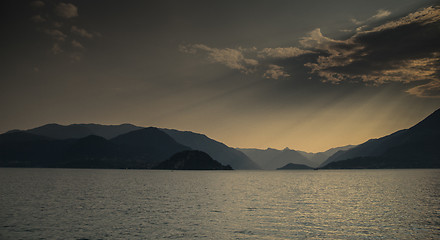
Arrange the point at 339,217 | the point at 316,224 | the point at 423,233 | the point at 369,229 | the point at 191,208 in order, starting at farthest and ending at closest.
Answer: the point at 191,208 < the point at 339,217 < the point at 316,224 < the point at 369,229 < the point at 423,233

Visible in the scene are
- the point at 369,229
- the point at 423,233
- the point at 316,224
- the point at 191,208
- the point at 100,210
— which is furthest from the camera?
the point at 191,208

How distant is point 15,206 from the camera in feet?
200

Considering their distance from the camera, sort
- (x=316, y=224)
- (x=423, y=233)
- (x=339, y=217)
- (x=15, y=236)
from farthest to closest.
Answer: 1. (x=339, y=217)
2. (x=316, y=224)
3. (x=423, y=233)
4. (x=15, y=236)

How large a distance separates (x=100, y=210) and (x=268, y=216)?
3386cm

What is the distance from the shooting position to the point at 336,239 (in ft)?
121

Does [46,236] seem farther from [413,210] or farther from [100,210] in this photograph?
[413,210]

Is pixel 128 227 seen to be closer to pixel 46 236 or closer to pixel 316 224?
pixel 46 236

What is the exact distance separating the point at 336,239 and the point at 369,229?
9.21 meters

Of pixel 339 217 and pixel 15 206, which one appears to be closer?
pixel 339 217

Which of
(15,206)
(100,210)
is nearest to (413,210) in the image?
(100,210)

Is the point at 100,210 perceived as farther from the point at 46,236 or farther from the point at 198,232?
the point at 198,232

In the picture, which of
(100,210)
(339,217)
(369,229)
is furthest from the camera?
(100,210)

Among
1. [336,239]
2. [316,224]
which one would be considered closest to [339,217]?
[316,224]

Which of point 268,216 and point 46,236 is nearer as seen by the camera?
point 46,236
